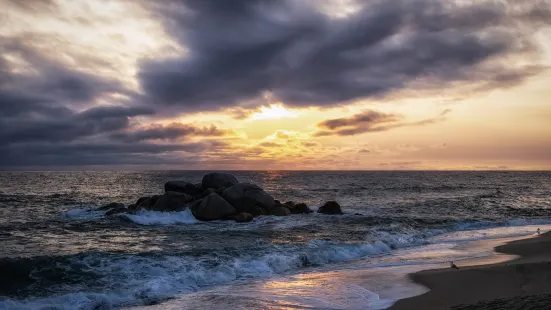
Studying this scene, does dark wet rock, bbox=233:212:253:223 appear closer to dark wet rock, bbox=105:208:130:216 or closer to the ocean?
the ocean

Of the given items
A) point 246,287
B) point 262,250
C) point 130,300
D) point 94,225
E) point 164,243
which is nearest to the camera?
point 130,300

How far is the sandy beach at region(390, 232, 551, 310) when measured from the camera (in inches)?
330

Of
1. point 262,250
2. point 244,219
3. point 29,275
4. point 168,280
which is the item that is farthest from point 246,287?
point 244,219

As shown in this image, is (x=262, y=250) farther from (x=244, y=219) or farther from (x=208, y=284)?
(x=244, y=219)

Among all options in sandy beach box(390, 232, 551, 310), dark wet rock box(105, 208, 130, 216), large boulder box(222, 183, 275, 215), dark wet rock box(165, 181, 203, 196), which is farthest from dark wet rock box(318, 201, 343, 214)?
sandy beach box(390, 232, 551, 310)

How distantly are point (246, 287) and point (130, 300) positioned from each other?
126 inches

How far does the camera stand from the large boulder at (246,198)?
2959 centimetres

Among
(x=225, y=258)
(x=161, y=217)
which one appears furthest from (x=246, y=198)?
(x=225, y=258)

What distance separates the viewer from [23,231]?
2142 cm

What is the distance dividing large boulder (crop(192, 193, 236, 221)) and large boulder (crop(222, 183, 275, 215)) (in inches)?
41.2

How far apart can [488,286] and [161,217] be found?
863 inches

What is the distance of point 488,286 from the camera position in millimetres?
10477

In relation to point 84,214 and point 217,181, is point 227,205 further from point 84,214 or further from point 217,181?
point 84,214

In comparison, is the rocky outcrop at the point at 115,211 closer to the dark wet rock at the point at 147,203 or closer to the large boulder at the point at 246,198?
the dark wet rock at the point at 147,203
